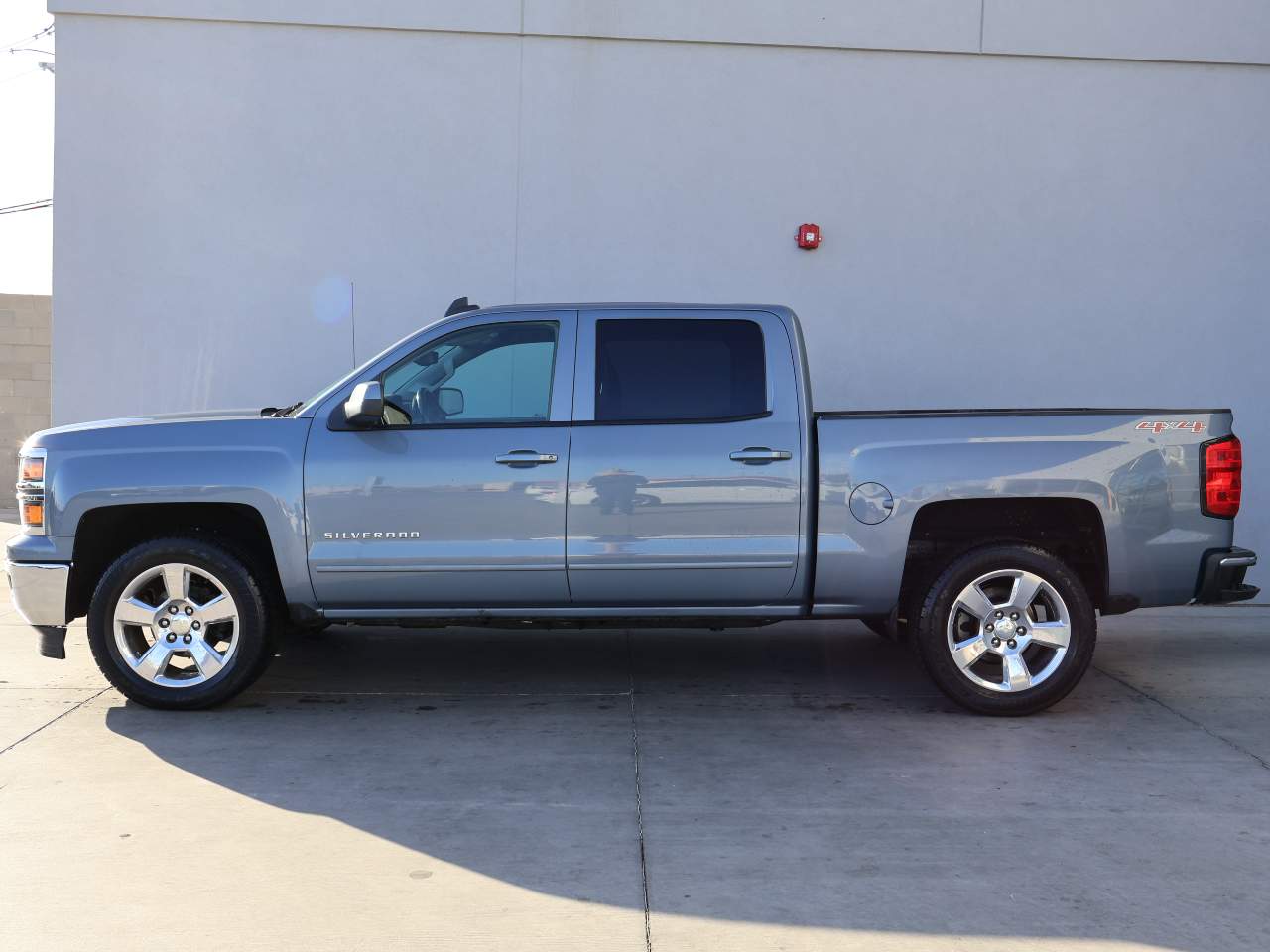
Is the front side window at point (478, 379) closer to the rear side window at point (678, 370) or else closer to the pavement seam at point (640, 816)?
the rear side window at point (678, 370)

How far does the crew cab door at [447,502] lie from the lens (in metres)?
5.85

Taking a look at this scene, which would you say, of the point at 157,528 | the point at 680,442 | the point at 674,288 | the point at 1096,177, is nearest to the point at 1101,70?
the point at 1096,177

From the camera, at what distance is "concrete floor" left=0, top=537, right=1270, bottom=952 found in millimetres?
3686

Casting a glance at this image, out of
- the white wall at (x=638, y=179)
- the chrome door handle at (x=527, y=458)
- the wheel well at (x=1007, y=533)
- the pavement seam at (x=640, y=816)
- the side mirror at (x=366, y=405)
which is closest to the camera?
the pavement seam at (x=640, y=816)

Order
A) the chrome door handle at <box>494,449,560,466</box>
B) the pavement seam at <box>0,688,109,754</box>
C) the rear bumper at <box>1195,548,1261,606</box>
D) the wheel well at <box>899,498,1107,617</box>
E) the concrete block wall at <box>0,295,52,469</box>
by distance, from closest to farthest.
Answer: the pavement seam at <box>0,688,109,754</box>
the chrome door handle at <box>494,449,560,466</box>
the rear bumper at <box>1195,548,1261,606</box>
the wheel well at <box>899,498,1107,617</box>
the concrete block wall at <box>0,295,52,469</box>

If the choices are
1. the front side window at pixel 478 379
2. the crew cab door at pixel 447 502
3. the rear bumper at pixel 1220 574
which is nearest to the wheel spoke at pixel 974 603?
the rear bumper at pixel 1220 574

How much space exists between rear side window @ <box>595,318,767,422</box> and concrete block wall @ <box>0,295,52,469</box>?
9.57m

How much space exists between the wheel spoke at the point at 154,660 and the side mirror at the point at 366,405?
4.66 ft

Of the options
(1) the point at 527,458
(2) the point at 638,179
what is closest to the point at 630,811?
(1) the point at 527,458

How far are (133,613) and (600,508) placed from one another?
228 cm

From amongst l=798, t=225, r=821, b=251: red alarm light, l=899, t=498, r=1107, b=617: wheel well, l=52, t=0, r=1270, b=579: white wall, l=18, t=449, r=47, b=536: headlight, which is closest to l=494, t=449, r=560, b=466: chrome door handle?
l=899, t=498, r=1107, b=617: wheel well

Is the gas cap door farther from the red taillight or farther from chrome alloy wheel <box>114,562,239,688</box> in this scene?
chrome alloy wheel <box>114,562,239,688</box>

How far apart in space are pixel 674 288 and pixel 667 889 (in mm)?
6033

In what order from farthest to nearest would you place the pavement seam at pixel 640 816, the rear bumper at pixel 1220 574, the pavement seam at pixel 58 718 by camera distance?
1. the rear bumper at pixel 1220 574
2. the pavement seam at pixel 58 718
3. the pavement seam at pixel 640 816
